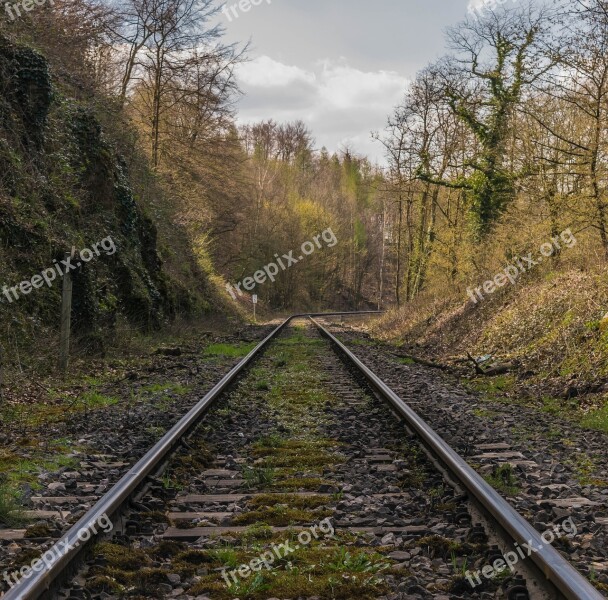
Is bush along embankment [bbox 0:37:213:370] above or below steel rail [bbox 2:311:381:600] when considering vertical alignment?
above

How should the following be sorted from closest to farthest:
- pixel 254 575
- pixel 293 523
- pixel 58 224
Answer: pixel 254 575 < pixel 293 523 < pixel 58 224

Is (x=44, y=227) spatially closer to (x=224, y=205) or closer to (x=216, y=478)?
(x=216, y=478)

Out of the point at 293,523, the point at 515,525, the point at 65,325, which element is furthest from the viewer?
the point at 65,325

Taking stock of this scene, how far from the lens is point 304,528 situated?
4.58 metres

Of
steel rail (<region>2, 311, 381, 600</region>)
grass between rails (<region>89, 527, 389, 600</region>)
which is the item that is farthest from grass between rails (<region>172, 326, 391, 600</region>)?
steel rail (<region>2, 311, 381, 600</region>)

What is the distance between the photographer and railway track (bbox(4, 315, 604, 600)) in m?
3.62

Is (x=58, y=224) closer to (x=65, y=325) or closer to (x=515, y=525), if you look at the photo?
(x=65, y=325)

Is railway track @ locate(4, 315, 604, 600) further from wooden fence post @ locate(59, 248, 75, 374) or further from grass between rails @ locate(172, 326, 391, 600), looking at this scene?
wooden fence post @ locate(59, 248, 75, 374)

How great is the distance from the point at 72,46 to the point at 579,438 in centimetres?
1924

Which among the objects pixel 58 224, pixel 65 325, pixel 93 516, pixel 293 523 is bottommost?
pixel 293 523

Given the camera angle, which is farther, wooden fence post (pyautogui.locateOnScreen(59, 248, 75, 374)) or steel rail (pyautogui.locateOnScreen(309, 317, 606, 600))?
wooden fence post (pyautogui.locateOnScreen(59, 248, 75, 374))

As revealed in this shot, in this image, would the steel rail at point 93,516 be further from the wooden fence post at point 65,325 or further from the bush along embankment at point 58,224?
the wooden fence post at point 65,325

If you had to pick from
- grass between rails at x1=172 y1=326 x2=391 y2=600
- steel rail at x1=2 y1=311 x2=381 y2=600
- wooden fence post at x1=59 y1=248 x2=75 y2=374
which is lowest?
grass between rails at x1=172 y1=326 x2=391 y2=600


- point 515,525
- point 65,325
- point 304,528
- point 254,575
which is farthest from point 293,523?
point 65,325
